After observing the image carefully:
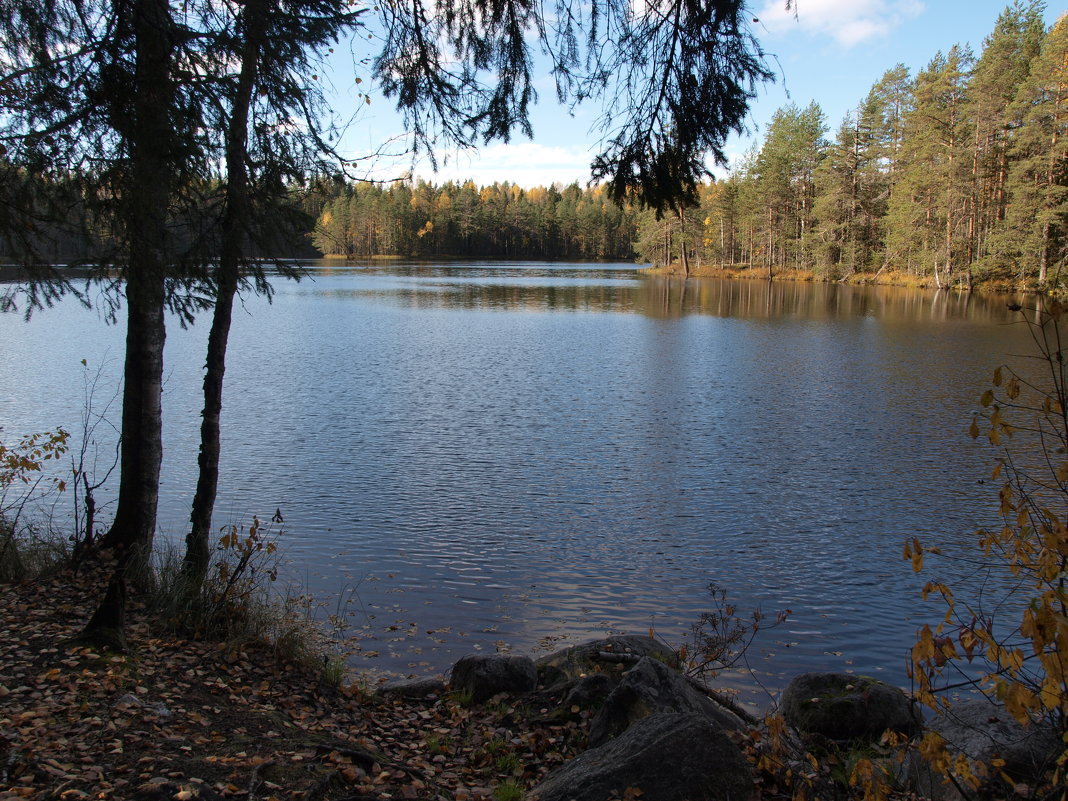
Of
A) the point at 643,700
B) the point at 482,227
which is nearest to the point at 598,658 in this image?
the point at 643,700

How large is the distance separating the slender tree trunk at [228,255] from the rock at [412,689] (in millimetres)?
1872

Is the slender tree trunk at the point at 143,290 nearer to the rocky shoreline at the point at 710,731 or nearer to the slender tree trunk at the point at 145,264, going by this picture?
the slender tree trunk at the point at 145,264

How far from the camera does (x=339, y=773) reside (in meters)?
3.88

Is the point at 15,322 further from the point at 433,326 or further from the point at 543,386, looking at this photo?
the point at 543,386

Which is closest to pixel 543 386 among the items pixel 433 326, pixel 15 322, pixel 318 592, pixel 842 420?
pixel 842 420

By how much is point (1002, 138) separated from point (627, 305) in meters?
24.2

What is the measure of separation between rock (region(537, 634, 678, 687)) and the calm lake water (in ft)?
2.82

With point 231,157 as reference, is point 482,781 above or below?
below

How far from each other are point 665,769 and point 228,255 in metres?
4.37

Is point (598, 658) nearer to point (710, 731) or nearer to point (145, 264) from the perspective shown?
point (710, 731)

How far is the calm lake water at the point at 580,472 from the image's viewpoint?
8367 millimetres

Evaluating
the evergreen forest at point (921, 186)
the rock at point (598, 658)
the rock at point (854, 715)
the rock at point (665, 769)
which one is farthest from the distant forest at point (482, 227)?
the rock at point (665, 769)

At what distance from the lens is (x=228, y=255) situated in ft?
17.7

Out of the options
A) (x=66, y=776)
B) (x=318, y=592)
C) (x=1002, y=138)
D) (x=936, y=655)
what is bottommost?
(x=318, y=592)
